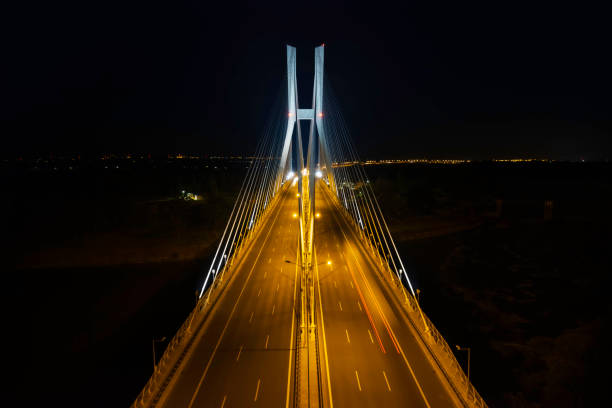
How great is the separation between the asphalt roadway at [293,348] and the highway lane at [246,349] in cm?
2

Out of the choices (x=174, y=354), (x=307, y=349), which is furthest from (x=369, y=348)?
(x=174, y=354)

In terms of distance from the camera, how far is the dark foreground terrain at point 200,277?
14.2 meters

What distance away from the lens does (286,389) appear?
8.98 meters

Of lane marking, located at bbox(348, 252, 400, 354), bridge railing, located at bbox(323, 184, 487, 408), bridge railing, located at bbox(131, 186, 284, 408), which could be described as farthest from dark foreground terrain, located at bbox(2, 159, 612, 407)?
lane marking, located at bbox(348, 252, 400, 354)

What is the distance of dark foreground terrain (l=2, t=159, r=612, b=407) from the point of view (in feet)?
46.4

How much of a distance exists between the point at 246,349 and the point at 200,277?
48.9 ft

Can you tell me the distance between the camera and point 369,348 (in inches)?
426

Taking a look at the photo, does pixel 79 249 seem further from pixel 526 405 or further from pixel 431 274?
pixel 526 405

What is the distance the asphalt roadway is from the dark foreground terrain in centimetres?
412

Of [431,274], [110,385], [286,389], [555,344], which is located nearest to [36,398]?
[110,385]

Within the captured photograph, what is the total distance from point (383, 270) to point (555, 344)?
7553 millimetres

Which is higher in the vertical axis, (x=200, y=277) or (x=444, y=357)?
(x=444, y=357)

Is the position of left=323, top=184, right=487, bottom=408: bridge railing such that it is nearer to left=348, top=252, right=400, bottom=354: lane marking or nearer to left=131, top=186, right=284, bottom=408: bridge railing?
left=348, top=252, right=400, bottom=354: lane marking

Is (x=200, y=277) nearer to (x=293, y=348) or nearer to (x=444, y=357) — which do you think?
(x=293, y=348)
